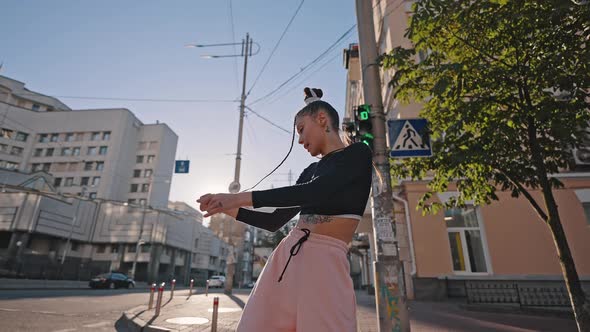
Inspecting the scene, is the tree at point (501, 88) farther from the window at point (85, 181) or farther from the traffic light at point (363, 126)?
the window at point (85, 181)

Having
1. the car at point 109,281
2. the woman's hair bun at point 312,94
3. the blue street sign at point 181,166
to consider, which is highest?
the blue street sign at point 181,166

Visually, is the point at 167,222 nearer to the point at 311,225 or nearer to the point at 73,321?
the point at 73,321

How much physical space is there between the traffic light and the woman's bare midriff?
344 cm

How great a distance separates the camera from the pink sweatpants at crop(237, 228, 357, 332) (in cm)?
116

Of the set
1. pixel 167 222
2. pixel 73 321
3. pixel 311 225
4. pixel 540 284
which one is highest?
pixel 167 222

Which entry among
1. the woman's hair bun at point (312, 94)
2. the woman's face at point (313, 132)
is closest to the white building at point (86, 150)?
the woman's hair bun at point (312, 94)

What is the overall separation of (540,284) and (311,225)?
42.7 ft

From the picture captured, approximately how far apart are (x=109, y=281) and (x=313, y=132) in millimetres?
28321

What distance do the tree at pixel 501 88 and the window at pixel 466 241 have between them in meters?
6.29

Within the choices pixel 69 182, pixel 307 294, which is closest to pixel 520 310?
pixel 307 294

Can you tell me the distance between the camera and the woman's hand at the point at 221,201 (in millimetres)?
1227

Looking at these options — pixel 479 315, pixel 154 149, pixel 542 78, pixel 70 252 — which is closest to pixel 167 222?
pixel 70 252

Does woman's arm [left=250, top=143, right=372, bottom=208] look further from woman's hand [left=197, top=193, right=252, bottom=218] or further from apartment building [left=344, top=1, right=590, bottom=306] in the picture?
apartment building [left=344, top=1, right=590, bottom=306]

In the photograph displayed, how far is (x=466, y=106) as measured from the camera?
5.24 meters
